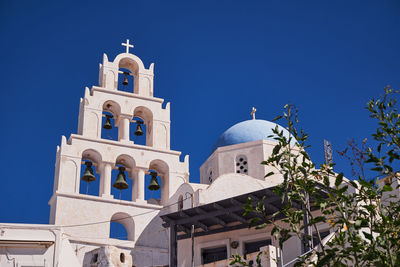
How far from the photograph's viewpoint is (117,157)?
34094 millimetres

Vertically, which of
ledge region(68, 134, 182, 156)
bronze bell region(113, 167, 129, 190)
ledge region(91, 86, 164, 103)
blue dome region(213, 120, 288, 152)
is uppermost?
ledge region(91, 86, 164, 103)

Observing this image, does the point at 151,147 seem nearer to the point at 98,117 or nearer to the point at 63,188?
the point at 98,117

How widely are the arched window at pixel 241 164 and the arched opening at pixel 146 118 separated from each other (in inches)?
205

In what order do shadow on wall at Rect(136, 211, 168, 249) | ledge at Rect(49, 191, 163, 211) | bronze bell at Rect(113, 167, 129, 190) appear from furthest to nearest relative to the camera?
bronze bell at Rect(113, 167, 129, 190) < shadow on wall at Rect(136, 211, 168, 249) < ledge at Rect(49, 191, 163, 211)

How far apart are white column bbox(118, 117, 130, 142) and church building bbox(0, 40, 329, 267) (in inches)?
2.2

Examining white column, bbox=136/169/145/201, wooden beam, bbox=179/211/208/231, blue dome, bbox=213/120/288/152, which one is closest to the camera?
wooden beam, bbox=179/211/208/231

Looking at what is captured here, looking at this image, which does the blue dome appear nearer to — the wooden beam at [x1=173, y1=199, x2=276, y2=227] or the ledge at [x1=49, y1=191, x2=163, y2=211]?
the ledge at [x1=49, y1=191, x2=163, y2=211]

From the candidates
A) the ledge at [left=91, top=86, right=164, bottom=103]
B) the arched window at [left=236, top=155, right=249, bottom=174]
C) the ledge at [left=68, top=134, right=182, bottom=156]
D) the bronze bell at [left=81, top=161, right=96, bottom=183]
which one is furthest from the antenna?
the bronze bell at [left=81, top=161, right=96, bottom=183]

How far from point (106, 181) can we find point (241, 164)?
279 inches

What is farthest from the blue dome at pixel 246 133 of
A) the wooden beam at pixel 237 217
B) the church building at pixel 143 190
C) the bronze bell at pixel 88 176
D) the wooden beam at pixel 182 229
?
the wooden beam at pixel 237 217

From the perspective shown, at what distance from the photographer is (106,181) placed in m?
33.2

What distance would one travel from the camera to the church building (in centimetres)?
2642

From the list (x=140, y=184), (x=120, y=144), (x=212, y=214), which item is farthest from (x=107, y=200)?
(x=212, y=214)

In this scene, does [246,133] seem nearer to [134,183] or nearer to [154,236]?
[134,183]
